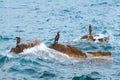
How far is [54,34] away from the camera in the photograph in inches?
1134

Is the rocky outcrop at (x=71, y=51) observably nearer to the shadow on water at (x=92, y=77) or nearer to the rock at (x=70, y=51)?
the rock at (x=70, y=51)

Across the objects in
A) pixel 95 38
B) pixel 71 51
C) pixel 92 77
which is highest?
pixel 71 51

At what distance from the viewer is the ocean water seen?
17516mm

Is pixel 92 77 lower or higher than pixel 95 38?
lower

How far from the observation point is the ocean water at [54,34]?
57.5 feet

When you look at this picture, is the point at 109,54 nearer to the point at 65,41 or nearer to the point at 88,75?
the point at 88,75

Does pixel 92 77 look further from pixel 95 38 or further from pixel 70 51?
pixel 95 38

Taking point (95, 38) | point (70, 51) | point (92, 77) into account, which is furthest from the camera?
point (95, 38)

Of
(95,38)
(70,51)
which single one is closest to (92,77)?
(70,51)

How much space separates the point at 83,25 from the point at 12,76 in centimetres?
1614

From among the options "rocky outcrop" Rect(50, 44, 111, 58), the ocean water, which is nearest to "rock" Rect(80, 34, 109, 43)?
the ocean water

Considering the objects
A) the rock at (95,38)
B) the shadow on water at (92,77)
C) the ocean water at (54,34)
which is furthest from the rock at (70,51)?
the rock at (95,38)

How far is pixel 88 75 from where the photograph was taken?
16.8 metres

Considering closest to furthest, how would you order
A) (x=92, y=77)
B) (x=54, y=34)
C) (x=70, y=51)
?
(x=92, y=77) < (x=70, y=51) < (x=54, y=34)
